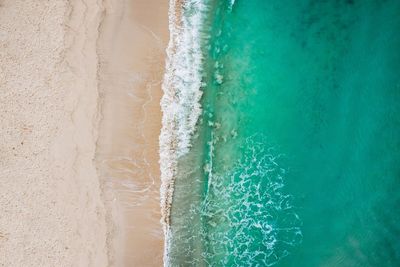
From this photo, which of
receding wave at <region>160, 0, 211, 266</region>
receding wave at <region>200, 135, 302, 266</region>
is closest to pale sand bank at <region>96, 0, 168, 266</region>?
receding wave at <region>160, 0, 211, 266</region>

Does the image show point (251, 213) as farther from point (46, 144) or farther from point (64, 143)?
point (46, 144)

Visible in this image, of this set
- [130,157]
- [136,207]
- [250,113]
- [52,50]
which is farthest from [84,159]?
[250,113]

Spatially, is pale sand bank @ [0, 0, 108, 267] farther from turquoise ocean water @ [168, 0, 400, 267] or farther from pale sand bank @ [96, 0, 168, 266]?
turquoise ocean water @ [168, 0, 400, 267]

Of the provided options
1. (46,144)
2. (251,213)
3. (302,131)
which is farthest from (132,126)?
(302,131)

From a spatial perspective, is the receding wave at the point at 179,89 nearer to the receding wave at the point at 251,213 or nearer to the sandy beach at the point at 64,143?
the sandy beach at the point at 64,143

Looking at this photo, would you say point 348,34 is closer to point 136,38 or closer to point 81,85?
point 136,38

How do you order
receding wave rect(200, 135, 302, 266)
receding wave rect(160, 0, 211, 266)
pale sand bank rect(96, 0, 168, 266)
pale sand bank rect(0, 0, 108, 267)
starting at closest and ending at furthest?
pale sand bank rect(0, 0, 108, 267)
pale sand bank rect(96, 0, 168, 266)
receding wave rect(160, 0, 211, 266)
receding wave rect(200, 135, 302, 266)

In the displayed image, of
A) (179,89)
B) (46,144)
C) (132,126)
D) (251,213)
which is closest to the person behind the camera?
(46,144)
